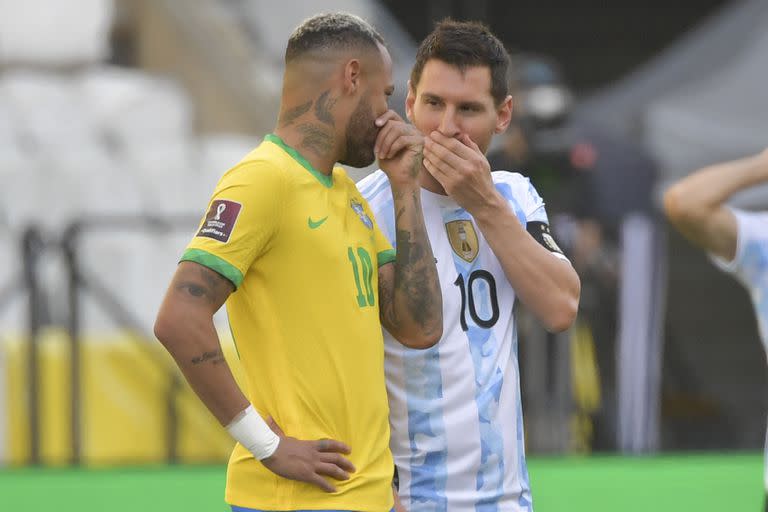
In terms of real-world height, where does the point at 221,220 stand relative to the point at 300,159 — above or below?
below

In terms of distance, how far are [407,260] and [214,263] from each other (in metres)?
0.51

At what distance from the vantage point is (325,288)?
10.3 ft

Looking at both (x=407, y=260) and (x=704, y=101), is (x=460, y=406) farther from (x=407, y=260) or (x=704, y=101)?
(x=704, y=101)

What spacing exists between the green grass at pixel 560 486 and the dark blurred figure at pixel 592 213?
87 cm

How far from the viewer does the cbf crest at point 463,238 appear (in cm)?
357

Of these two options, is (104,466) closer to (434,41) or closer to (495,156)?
(495,156)

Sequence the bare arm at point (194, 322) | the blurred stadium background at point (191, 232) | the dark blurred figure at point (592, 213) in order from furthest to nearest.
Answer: the dark blurred figure at point (592, 213), the blurred stadium background at point (191, 232), the bare arm at point (194, 322)

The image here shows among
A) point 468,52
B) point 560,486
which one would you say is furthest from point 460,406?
point 560,486

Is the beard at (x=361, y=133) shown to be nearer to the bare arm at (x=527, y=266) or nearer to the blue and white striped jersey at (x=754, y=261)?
the bare arm at (x=527, y=266)

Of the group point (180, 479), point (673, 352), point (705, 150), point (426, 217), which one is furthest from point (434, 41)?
point (673, 352)

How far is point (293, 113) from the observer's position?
3264 millimetres

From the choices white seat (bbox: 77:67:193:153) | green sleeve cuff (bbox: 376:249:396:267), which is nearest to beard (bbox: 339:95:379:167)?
green sleeve cuff (bbox: 376:249:396:267)

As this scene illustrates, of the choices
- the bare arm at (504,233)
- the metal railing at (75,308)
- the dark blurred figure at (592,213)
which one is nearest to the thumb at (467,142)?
the bare arm at (504,233)

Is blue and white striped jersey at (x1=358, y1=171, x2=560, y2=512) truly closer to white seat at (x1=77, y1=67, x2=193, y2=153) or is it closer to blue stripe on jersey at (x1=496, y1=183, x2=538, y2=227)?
blue stripe on jersey at (x1=496, y1=183, x2=538, y2=227)
